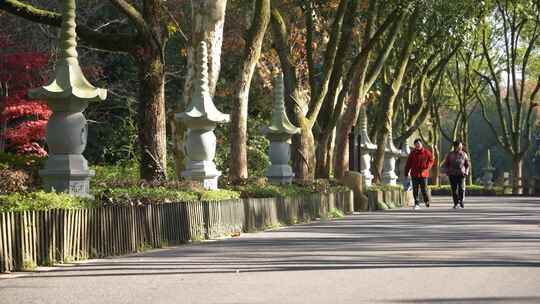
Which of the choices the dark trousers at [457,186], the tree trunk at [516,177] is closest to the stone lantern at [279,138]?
the dark trousers at [457,186]

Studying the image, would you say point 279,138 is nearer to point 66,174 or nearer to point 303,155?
point 303,155

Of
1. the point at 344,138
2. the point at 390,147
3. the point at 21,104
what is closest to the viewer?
the point at 21,104

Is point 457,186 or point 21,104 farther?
point 457,186

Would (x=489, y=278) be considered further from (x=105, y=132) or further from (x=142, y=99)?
(x=105, y=132)

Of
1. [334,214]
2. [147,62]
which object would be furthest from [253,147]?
[147,62]

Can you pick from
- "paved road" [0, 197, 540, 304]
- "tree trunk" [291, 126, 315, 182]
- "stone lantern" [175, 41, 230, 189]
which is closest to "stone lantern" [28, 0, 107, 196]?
"paved road" [0, 197, 540, 304]

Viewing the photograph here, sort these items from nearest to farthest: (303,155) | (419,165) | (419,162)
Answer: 1. (303,155)
2. (419,162)
3. (419,165)

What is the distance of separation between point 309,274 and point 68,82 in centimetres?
526

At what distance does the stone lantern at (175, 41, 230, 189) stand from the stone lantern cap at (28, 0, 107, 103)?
4.61m

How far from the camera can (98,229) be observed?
580 inches

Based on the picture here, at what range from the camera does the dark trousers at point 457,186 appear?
34375mm

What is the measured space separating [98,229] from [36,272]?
202cm

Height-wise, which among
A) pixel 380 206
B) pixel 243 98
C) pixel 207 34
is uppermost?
pixel 207 34

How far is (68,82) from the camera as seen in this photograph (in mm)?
16266
